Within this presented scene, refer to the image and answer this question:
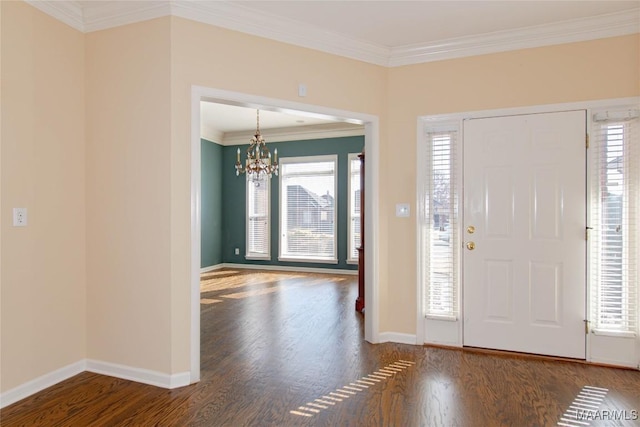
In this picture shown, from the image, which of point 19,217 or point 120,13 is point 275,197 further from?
point 19,217

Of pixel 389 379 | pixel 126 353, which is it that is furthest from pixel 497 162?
pixel 126 353

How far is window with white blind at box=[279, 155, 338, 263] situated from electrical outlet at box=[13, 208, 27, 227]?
222 inches

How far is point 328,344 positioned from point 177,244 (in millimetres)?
1742

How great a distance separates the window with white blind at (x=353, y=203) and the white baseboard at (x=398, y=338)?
3.87m

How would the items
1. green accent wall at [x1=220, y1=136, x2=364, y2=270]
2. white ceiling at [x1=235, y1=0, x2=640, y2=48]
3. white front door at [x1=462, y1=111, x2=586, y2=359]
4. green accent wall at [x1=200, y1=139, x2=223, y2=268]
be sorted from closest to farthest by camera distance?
white ceiling at [x1=235, y1=0, x2=640, y2=48] < white front door at [x1=462, y1=111, x2=586, y2=359] < green accent wall at [x1=220, y1=136, x2=364, y2=270] < green accent wall at [x1=200, y1=139, x2=223, y2=268]

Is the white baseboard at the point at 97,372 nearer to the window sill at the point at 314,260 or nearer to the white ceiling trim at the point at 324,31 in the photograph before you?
the white ceiling trim at the point at 324,31

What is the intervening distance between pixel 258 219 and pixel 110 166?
5.47 m

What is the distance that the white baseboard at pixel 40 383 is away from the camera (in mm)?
2588

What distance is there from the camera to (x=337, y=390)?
280 centimetres

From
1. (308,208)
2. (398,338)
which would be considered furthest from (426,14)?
(308,208)

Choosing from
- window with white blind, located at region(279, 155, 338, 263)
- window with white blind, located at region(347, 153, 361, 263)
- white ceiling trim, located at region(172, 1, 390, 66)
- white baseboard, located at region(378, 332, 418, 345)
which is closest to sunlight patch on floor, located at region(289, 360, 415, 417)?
white baseboard, located at region(378, 332, 418, 345)

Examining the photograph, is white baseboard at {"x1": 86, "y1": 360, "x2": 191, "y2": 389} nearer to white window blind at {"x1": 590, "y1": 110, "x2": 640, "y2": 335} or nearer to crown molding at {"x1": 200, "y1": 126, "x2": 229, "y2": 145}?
white window blind at {"x1": 590, "y1": 110, "x2": 640, "y2": 335}

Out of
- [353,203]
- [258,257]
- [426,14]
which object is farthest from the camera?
[258,257]

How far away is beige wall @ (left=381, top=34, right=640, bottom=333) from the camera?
128 inches
